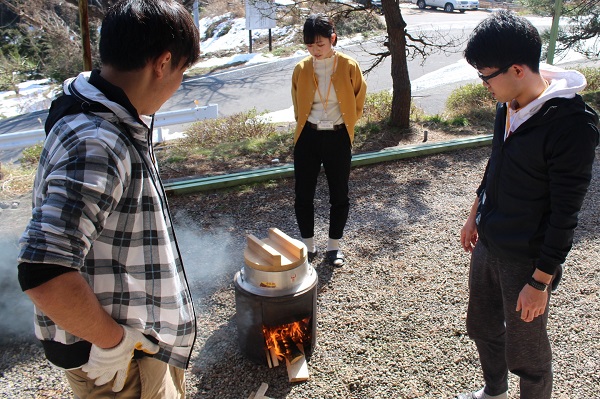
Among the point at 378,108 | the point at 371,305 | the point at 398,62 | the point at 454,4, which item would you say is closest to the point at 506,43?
the point at 371,305

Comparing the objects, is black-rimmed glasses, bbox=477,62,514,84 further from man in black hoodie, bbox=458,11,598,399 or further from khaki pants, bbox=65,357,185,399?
khaki pants, bbox=65,357,185,399

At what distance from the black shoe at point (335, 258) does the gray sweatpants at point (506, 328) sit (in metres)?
1.55

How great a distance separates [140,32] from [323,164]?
8.03 ft

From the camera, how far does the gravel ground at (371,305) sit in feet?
8.77

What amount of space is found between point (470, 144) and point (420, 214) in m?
2.37

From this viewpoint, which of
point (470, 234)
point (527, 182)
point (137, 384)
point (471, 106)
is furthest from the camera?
point (471, 106)

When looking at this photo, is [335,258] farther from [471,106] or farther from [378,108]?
[471,106]

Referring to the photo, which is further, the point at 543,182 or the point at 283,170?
the point at 283,170

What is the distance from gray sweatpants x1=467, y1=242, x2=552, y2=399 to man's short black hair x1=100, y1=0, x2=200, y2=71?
1.52 meters

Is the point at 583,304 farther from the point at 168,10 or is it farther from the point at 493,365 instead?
the point at 168,10

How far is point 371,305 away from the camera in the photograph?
335 cm

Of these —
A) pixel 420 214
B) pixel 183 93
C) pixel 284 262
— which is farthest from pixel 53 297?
pixel 183 93

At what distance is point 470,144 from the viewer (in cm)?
663

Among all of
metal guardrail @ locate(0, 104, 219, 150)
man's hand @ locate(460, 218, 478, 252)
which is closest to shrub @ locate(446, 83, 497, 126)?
metal guardrail @ locate(0, 104, 219, 150)
